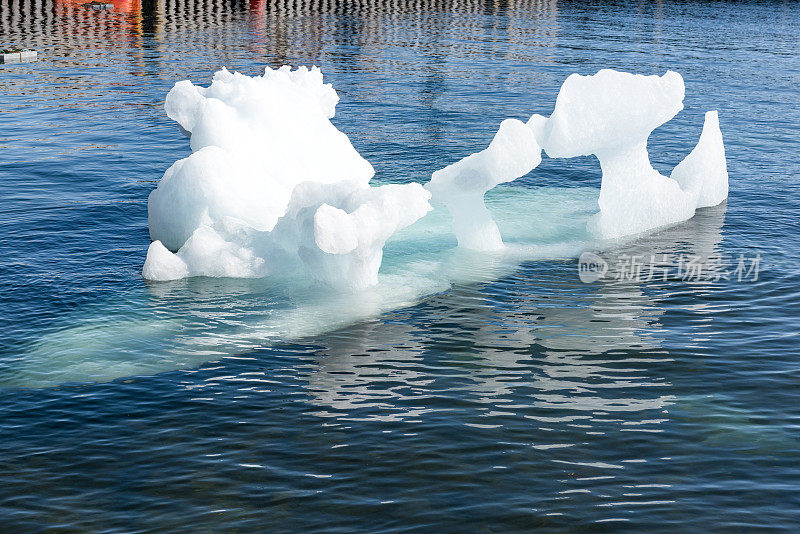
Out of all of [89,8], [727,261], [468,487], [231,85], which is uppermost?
[89,8]

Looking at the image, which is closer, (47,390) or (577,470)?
(577,470)

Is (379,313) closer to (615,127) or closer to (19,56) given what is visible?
(615,127)

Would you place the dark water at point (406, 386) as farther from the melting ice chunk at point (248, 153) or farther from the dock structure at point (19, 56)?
the dock structure at point (19, 56)

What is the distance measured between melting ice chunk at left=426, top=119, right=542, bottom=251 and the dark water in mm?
1291

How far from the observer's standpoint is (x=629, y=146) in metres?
18.9

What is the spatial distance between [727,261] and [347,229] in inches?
311

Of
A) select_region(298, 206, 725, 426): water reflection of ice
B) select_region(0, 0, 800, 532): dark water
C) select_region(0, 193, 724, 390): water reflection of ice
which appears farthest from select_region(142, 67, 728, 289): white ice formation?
select_region(298, 206, 725, 426): water reflection of ice

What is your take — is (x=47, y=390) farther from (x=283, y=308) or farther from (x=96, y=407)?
(x=283, y=308)

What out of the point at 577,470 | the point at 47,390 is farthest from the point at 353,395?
the point at 47,390

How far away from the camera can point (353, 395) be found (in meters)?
12.6

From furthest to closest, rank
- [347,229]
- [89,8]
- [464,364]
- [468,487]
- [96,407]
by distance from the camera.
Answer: [89,8] → [347,229] → [464,364] → [96,407] → [468,487]

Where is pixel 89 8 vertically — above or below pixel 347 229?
above

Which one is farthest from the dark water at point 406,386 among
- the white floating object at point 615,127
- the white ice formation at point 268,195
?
the white floating object at point 615,127

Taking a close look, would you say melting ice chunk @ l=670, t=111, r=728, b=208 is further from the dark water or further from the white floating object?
the white floating object
